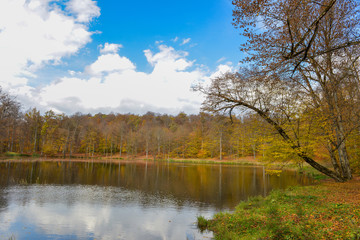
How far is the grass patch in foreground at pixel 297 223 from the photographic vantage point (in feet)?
20.0

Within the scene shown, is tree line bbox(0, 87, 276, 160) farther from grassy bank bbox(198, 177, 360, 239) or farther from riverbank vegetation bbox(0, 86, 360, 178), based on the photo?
grassy bank bbox(198, 177, 360, 239)

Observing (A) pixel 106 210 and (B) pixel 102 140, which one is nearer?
(A) pixel 106 210

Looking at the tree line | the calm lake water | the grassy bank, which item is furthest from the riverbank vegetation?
the grassy bank

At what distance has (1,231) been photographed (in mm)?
8938

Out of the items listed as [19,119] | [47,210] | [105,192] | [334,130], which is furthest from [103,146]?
[334,130]

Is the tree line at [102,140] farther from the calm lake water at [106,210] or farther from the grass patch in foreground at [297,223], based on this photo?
the grass patch in foreground at [297,223]

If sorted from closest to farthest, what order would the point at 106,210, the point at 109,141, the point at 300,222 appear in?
the point at 300,222, the point at 106,210, the point at 109,141

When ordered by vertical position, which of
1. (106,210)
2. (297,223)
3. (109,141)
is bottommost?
(106,210)

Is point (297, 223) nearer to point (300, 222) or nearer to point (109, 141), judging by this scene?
point (300, 222)

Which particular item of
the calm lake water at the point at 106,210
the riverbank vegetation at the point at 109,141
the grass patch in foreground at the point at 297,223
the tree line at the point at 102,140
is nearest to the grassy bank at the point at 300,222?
the grass patch in foreground at the point at 297,223

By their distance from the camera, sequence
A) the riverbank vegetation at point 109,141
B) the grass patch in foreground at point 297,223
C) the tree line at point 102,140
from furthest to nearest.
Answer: the tree line at point 102,140 → the riverbank vegetation at point 109,141 → the grass patch in foreground at point 297,223

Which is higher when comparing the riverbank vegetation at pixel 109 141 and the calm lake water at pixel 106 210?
the riverbank vegetation at pixel 109 141

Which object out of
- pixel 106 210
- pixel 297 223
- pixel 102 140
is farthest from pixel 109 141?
pixel 297 223

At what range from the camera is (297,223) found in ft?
23.6
